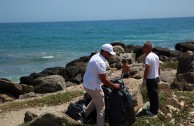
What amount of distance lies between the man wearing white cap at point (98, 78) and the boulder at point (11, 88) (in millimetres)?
12319

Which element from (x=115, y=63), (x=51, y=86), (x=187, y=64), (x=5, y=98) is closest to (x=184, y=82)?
(x=187, y=64)

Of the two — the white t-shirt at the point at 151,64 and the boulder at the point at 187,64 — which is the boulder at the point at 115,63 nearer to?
the boulder at the point at 187,64

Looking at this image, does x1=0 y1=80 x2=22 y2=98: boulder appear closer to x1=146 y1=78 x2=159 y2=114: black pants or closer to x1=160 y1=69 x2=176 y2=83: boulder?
x1=160 y1=69 x2=176 y2=83: boulder

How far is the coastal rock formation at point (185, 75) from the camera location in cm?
1299

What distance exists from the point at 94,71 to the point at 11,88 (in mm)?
13146

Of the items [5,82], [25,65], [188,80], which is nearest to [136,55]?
[25,65]

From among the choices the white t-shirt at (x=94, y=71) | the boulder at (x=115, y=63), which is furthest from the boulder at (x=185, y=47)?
the white t-shirt at (x=94, y=71)

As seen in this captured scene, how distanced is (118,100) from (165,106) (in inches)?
82.4

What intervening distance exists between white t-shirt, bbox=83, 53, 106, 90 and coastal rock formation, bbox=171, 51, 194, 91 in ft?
18.1

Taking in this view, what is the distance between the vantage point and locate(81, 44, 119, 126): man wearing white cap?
7988mm

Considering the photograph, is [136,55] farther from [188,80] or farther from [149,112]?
[149,112]

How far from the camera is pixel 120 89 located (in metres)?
8.51

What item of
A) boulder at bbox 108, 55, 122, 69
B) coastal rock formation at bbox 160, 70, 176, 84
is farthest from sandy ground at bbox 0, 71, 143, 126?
boulder at bbox 108, 55, 122, 69

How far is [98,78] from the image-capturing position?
321 inches
